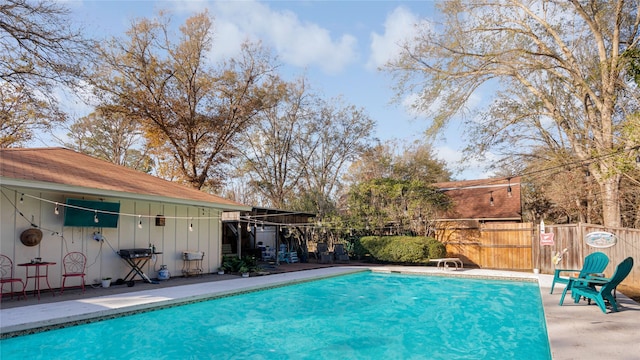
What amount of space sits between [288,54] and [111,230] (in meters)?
13.6

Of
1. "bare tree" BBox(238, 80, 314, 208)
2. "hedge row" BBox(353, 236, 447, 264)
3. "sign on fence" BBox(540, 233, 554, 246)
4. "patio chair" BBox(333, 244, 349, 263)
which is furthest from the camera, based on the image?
"bare tree" BBox(238, 80, 314, 208)

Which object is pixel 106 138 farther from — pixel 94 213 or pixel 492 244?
pixel 492 244

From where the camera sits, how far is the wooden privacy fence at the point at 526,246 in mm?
10594

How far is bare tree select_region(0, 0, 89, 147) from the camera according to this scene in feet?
32.4

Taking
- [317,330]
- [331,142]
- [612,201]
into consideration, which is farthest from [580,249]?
[331,142]

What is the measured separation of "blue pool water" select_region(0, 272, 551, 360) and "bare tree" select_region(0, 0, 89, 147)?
7476mm

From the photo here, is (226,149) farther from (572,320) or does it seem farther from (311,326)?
(572,320)

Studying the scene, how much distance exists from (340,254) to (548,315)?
10544mm

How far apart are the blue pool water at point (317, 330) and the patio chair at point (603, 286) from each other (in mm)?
829

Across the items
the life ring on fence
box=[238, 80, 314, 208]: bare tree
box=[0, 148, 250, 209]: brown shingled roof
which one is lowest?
the life ring on fence

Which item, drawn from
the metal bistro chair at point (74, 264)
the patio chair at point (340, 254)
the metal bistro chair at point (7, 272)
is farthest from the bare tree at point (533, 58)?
the metal bistro chair at point (7, 272)

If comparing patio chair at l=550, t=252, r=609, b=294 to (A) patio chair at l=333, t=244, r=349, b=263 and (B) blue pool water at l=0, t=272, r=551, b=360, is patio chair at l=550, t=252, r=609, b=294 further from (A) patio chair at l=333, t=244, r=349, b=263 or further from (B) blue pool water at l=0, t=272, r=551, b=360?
(A) patio chair at l=333, t=244, r=349, b=263

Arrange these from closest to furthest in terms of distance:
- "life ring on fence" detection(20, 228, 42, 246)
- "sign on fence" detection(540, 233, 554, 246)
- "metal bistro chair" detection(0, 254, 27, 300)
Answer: "metal bistro chair" detection(0, 254, 27, 300) < "life ring on fence" detection(20, 228, 42, 246) < "sign on fence" detection(540, 233, 554, 246)

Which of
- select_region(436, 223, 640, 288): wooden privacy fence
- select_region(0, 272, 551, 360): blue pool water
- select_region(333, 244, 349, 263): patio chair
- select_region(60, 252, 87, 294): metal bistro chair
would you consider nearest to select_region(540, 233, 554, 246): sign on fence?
select_region(436, 223, 640, 288): wooden privacy fence
